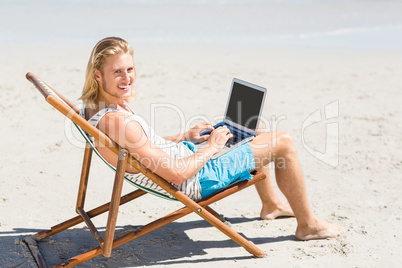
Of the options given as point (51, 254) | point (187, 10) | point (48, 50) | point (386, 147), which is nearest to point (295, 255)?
point (51, 254)

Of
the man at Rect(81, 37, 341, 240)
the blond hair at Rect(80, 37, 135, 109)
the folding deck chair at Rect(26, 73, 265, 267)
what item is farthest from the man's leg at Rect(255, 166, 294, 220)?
the blond hair at Rect(80, 37, 135, 109)

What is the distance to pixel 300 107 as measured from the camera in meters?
6.71

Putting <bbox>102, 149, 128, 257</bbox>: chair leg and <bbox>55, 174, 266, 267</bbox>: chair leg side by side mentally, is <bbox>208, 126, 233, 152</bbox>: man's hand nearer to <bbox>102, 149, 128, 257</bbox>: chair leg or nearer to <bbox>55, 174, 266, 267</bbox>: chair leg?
<bbox>55, 174, 266, 267</bbox>: chair leg

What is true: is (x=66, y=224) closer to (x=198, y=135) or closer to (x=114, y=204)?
(x=114, y=204)

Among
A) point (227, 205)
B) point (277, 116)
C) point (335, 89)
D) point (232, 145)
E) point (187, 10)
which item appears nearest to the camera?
point (232, 145)

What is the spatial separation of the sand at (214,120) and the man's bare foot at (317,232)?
1.8 inches

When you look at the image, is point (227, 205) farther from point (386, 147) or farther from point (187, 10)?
point (187, 10)

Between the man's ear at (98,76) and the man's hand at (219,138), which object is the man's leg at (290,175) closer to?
the man's hand at (219,138)

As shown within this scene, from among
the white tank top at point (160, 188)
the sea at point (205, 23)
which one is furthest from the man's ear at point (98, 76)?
the sea at point (205, 23)

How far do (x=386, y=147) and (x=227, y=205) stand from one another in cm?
201

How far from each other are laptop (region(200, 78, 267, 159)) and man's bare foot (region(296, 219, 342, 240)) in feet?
2.49

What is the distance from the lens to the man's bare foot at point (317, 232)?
3797 mm

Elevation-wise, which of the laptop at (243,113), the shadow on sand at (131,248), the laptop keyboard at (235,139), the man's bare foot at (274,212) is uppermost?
the laptop at (243,113)

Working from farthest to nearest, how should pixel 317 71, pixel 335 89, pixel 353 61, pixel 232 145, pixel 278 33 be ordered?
1. pixel 278 33
2. pixel 353 61
3. pixel 317 71
4. pixel 335 89
5. pixel 232 145
